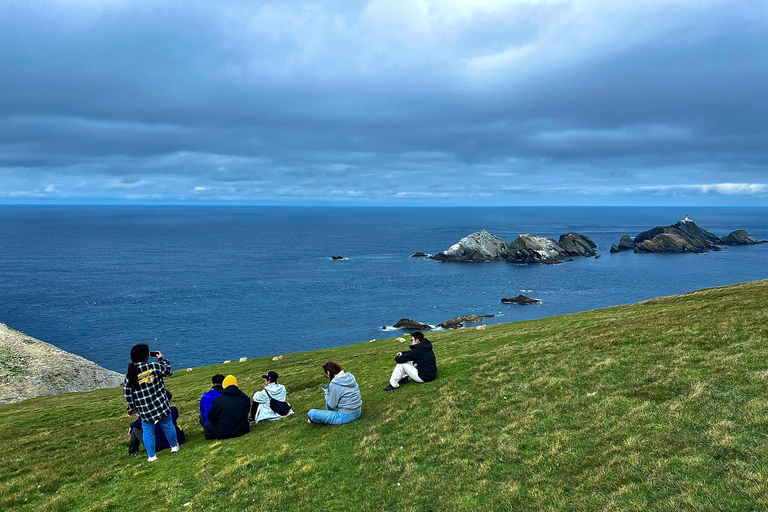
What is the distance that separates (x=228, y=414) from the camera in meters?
17.4

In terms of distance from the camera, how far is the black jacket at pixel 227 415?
56.7 feet

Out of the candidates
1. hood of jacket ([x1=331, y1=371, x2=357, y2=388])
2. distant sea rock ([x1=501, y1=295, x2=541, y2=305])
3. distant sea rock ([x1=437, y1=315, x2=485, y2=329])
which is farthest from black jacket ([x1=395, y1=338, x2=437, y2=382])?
distant sea rock ([x1=501, y1=295, x2=541, y2=305])

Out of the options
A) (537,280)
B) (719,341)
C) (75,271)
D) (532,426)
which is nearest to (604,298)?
(537,280)

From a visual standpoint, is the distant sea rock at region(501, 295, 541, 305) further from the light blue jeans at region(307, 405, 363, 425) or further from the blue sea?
the light blue jeans at region(307, 405, 363, 425)

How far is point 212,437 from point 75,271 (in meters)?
190

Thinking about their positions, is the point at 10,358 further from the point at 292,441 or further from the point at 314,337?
the point at 292,441

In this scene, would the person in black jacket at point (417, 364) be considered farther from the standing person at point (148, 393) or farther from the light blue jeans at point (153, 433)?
the standing person at point (148, 393)

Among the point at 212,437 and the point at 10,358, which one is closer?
the point at 212,437

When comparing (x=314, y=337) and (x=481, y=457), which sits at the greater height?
(x=481, y=457)

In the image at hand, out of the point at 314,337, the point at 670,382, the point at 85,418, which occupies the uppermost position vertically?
the point at 670,382

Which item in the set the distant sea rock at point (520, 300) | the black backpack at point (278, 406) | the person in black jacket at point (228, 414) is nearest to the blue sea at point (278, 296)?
the distant sea rock at point (520, 300)

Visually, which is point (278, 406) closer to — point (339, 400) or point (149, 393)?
point (339, 400)

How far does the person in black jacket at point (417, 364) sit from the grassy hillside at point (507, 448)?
21.2 inches

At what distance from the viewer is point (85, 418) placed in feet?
102
